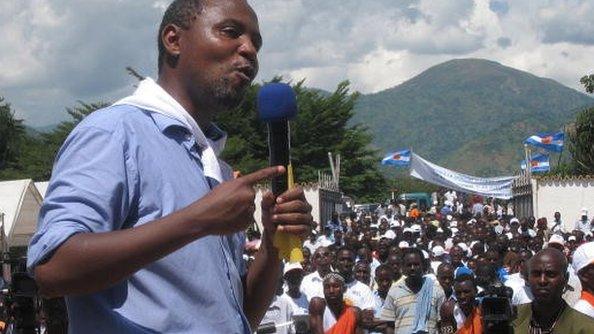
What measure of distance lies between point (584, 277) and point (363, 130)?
132 ft

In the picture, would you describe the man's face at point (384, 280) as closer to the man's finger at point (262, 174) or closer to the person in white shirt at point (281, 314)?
the person in white shirt at point (281, 314)

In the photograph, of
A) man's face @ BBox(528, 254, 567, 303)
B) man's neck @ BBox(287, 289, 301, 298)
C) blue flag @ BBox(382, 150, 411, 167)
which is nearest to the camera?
man's face @ BBox(528, 254, 567, 303)

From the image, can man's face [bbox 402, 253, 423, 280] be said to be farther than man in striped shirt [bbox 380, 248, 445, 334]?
Yes

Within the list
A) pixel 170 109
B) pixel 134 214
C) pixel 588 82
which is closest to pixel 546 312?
pixel 170 109

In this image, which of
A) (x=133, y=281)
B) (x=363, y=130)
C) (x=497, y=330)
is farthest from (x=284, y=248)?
(x=363, y=130)

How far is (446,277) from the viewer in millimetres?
10312

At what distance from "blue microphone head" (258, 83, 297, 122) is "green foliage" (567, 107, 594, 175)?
38.9 metres

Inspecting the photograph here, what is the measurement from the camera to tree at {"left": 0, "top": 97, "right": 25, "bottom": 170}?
47.6 meters

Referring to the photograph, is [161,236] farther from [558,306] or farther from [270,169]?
[558,306]

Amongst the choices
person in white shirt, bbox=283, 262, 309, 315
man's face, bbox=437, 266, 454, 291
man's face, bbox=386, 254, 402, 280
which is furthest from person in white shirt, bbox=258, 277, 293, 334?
man's face, bbox=386, 254, 402, 280

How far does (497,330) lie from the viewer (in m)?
4.80

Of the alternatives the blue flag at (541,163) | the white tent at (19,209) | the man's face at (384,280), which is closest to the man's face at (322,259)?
the man's face at (384,280)

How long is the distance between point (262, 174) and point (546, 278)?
4.25m

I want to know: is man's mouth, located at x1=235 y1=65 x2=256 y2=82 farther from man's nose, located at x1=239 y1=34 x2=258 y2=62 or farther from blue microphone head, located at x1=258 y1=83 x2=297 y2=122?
blue microphone head, located at x1=258 y1=83 x2=297 y2=122
